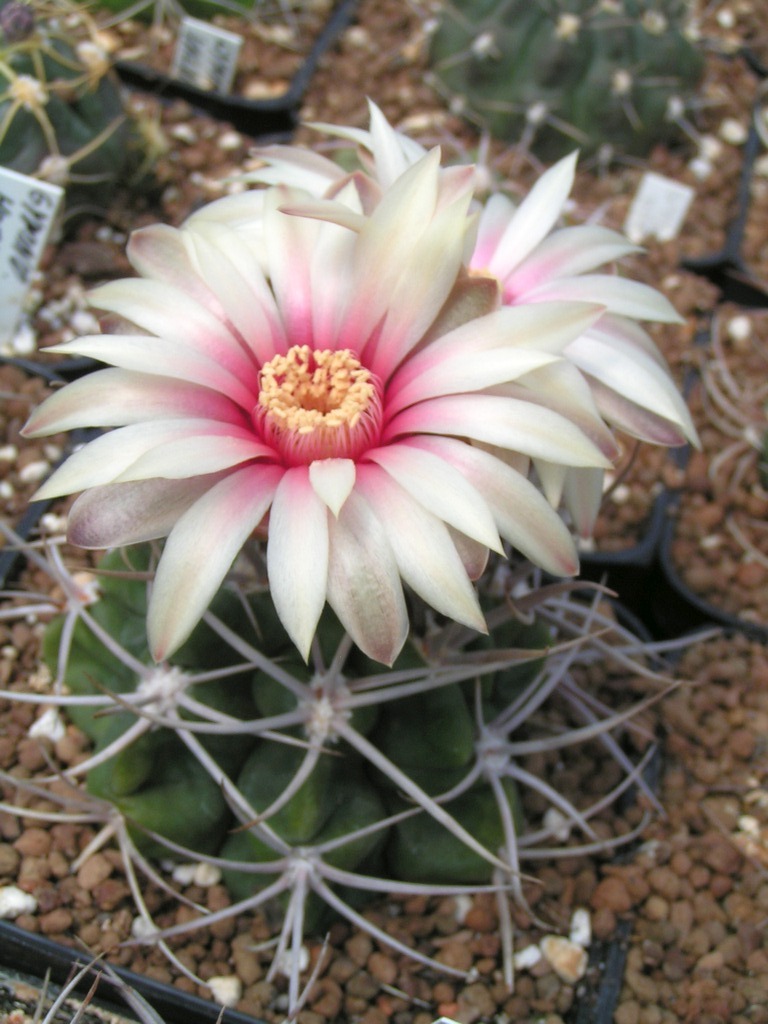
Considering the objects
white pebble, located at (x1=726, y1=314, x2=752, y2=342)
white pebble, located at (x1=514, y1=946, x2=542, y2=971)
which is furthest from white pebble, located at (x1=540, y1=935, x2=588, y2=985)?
white pebble, located at (x1=726, y1=314, x2=752, y2=342)

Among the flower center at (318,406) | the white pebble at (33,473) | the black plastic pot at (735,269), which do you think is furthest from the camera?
the black plastic pot at (735,269)

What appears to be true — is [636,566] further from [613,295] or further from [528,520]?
[528,520]

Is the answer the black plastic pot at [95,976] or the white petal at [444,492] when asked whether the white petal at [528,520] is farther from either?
the black plastic pot at [95,976]

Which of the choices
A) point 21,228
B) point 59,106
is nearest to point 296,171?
point 21,228

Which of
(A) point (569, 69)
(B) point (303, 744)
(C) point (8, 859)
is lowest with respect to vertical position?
(C) point (8, 859)

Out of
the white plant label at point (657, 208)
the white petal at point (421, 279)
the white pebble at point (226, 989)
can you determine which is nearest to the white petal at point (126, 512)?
the white petal at point (421, 279)

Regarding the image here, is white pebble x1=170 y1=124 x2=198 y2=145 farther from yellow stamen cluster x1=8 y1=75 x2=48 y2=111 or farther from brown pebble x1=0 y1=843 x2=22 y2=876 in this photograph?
brown pebble x1=0 y1=843 x2=22 y2=876

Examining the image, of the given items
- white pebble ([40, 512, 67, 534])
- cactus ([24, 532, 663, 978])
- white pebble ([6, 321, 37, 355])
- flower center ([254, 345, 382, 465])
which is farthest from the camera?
white pebble ([6, 321, 37, 355])
